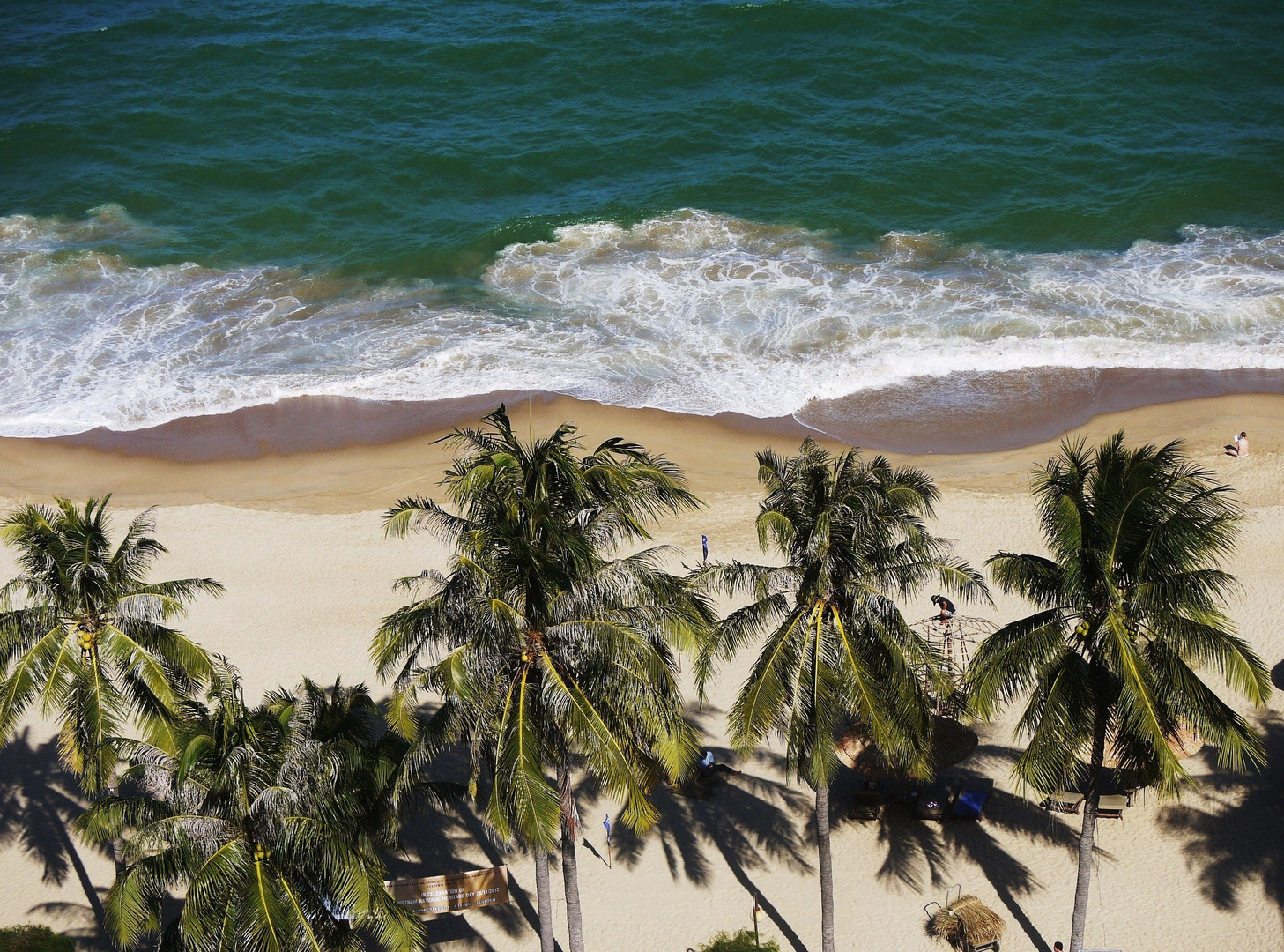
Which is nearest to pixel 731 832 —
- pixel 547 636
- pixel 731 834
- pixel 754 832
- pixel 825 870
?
pixel 731 834

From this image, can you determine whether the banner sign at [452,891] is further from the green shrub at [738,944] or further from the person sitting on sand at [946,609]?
the person sitting on sand at [946,609]

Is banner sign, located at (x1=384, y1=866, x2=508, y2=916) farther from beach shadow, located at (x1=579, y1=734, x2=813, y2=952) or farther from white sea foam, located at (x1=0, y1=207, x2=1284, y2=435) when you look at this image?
white sea foam, located at (x1=0, y1=207, x2=1284, y2=435)

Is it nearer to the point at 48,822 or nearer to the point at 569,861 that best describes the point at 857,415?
the point at 569,861

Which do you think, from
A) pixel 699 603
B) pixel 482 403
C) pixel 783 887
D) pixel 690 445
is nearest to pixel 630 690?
pixel 699 603

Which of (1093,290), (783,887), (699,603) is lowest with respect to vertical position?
(783,887)

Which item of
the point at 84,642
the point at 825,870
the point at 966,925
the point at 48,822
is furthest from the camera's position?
the point at 48,822

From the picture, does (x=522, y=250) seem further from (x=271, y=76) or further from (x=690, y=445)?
(x=271, y=76)

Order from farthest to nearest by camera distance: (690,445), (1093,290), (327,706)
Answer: (1093,290) < (690,445) < (327,706)
